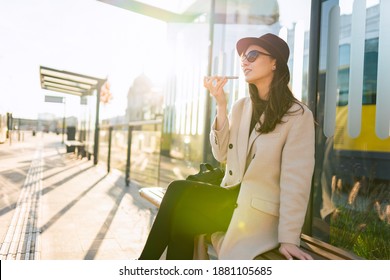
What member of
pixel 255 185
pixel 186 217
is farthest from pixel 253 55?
pixel 186 217

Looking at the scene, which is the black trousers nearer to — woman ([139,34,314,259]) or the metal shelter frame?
woman ([139,34,314,259])

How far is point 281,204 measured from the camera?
5.10 ft

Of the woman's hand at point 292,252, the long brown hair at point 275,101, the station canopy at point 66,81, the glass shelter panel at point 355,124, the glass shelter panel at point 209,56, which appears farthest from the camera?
the station canopy at point 66,81

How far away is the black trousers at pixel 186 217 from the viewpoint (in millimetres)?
1648

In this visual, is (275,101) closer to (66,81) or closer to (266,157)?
(266,157)

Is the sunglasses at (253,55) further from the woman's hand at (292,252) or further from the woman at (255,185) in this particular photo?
the woman's hand at (292,252)

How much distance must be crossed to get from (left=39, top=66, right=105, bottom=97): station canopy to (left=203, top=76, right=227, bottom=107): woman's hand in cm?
492

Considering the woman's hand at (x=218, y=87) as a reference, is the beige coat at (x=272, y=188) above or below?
below

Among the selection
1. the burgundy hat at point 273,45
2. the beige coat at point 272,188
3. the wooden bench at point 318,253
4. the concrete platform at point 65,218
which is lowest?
the concrete platform at point 65,218

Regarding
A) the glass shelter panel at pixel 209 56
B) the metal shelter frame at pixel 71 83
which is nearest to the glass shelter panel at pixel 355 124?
the glass shelter panel at pixel 209 56

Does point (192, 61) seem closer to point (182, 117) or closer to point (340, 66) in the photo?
point (182, 117)

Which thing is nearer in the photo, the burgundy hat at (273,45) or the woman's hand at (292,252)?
the woman's hand at (292,252)

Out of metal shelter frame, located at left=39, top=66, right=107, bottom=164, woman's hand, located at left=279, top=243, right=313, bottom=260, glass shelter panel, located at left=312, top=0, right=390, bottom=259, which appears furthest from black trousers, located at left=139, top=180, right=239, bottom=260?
metal shelter frame, located at left=39, top=66, right=107, bottom=164

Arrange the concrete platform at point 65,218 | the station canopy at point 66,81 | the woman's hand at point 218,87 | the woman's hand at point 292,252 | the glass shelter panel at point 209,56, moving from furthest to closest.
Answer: the station canopy at point 66,81, the concrete platform at point 65,218, the glass shelter panel at point 209,56, the woman's hand at point 218,87, the woman's hand at point 292,252
